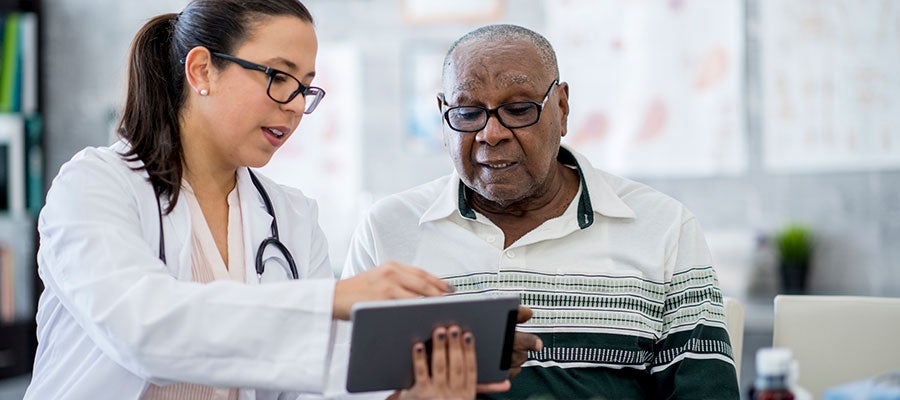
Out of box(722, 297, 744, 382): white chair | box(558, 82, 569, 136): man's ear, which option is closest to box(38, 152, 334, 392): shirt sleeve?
box(558, 82, 569, 136): man's ear

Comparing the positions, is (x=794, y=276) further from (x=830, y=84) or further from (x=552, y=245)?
(x=552, y=245)

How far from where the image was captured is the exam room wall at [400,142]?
11.1ft

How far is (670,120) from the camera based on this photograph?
11.6 feet

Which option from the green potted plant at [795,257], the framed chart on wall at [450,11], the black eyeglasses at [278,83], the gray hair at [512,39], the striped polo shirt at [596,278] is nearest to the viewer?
the black eyeglasses at [278,83]

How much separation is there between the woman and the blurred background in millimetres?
2008

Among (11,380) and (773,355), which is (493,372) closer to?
(773,355)

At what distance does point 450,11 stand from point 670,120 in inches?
38.4

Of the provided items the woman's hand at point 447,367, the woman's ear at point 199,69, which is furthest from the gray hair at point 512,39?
the woman's hand at point 447,367

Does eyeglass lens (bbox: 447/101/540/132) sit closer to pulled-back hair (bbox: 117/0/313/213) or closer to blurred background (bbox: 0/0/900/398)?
pulled-back hair (bbox: 117/0/313/213)

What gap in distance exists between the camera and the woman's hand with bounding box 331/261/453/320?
48.7 inches

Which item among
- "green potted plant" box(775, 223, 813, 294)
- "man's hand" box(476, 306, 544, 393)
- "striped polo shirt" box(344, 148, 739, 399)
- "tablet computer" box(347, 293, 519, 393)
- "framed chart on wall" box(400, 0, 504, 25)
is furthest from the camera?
"framed chart on wall" box(400, 0, 504, 25)

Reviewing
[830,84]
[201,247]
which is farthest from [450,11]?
[201,247]

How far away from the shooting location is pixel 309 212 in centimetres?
181

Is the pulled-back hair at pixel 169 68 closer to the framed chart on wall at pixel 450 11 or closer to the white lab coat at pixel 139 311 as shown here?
the white lab coat at pixel 139 311
